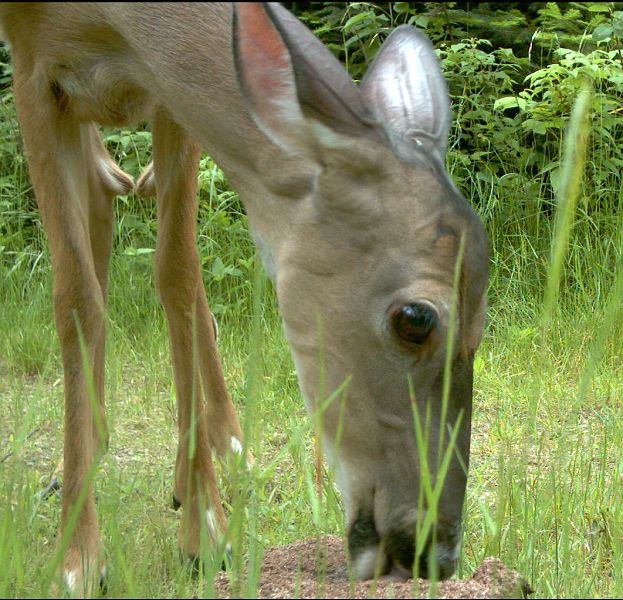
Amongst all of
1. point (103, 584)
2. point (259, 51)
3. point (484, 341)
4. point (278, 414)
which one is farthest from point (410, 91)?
point (484, 341)

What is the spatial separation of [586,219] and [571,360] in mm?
1190

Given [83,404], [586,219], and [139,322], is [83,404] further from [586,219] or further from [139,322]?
[586,219]

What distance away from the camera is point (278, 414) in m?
4.80

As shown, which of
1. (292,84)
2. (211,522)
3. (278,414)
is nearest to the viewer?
(292,84)

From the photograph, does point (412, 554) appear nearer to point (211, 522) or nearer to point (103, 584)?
point (103, 584)

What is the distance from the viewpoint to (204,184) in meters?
6.82

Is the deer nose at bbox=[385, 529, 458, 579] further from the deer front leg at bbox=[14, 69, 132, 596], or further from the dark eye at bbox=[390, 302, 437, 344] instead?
the deer front leg at bbox=[14, 69, 132, 596]

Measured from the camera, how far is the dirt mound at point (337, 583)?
2426 millimetres

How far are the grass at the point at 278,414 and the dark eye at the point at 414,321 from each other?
310 mm

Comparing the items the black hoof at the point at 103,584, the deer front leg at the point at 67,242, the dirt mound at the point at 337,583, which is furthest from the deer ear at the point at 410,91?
the black hoof at the point at 103,584

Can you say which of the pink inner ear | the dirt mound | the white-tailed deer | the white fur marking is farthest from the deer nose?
the pink inner ear

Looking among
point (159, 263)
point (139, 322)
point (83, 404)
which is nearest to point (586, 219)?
point (139, 322)

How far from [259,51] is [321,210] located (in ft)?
1.39

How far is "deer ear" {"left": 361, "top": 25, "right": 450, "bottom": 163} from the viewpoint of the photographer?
324 centimetres
